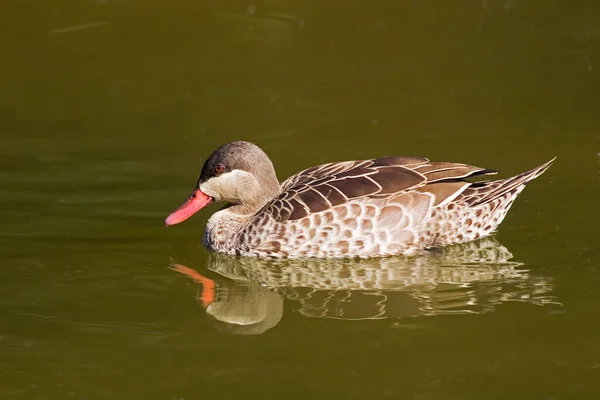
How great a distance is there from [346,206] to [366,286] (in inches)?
41.6

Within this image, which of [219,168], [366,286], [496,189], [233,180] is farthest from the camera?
[496,189]

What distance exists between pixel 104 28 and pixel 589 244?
813 centimetres

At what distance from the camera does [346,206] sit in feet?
33.8

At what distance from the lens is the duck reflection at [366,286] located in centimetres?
883

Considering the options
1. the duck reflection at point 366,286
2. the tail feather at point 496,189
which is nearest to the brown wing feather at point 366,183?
the tail feather at point 496,189

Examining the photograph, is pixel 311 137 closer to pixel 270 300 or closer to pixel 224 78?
pixel 224 78

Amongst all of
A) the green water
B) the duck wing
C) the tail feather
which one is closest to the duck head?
the duck wing

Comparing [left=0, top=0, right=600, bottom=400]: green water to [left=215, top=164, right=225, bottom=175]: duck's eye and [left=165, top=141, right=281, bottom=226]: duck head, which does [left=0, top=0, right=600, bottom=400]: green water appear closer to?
[left=165, top=141, right=281, bottom=226]: duck head

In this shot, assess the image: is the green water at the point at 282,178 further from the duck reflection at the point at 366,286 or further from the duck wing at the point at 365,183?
the duck wing at the point at 365,183

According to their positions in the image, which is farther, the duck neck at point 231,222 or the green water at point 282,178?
the duck neck at point 231,222

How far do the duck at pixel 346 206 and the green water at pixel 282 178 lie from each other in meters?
0.21

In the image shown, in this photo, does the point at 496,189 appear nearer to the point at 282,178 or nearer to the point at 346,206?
the point at 346,206

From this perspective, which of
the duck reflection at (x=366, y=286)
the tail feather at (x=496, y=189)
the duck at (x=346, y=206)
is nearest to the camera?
the duck reflection at (x=366, y=286)

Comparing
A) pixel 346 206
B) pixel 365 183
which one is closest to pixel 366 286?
pixel 346 206
